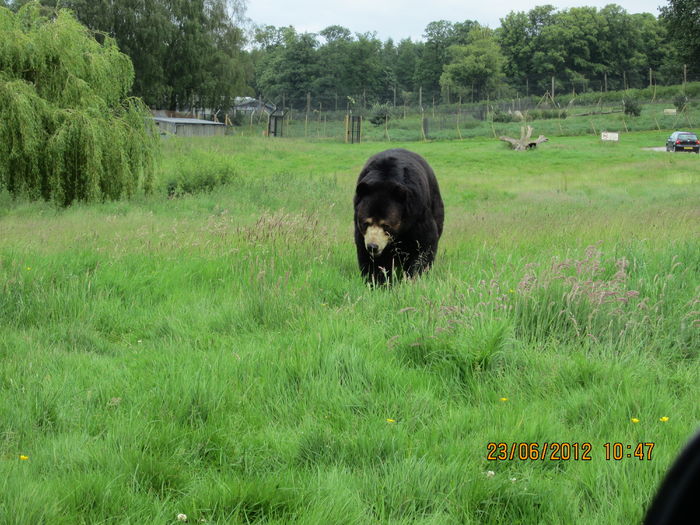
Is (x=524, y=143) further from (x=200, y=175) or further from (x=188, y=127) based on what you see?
(x=188, y=127)

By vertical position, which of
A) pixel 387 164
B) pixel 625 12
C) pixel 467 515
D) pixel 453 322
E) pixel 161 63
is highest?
pixel 625 12

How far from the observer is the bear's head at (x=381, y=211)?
7707 mm

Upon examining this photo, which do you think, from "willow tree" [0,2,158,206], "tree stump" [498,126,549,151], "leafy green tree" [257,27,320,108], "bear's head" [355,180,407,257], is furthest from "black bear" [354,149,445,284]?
"leafy green tree" [257,27,320,108]

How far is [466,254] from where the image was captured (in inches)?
380

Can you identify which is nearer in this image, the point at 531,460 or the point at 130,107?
the point at 531,460

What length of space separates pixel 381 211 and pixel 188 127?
5526 centimetres

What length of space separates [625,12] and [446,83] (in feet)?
155

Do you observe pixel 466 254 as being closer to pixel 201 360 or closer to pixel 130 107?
pixel 201 360

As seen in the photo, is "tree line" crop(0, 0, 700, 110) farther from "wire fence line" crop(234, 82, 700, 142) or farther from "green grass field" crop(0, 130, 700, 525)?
"green grass field" crop(0, 130, 700, 525)

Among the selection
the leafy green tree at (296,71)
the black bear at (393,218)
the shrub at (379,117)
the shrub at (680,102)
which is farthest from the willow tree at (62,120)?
the leafy green tree at (296,71)

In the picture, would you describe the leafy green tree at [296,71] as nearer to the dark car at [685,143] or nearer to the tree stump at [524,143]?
the tree stump at [524,143]

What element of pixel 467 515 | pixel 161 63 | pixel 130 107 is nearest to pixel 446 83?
pixel 161 63

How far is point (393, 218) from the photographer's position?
25.6 ft

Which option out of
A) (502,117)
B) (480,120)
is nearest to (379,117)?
(480,120)
